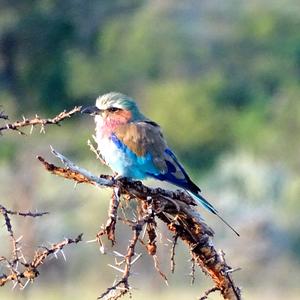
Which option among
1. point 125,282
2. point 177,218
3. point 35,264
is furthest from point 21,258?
point 177,218

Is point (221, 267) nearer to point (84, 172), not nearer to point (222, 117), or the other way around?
point (84, 172)

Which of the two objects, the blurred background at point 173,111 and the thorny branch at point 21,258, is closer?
the thorny branch at point 21,258

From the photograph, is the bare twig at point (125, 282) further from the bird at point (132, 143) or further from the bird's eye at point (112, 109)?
the bird's eye at point (112, 109)

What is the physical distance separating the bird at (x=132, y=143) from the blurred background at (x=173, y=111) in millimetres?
8034

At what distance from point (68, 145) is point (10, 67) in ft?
9.43

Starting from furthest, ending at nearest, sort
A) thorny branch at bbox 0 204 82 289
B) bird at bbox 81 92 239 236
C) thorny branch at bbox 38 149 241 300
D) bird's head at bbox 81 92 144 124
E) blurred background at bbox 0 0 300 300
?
blurred background at bbox 0 0 300 300, bird's head at bbox 81 92 144 124, bird at bbox 81 92 239 236, thorny branch at bbox 38 149 241 300, thorny branch at bbox 0 204 82 289

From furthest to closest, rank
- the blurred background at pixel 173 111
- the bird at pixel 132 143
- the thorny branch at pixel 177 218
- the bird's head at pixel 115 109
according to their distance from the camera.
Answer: the blurred background at pixel 173 111
the bird's head at pixel 115 109
the bird at pixel 132 143
the thorny branch at pixel 177 218

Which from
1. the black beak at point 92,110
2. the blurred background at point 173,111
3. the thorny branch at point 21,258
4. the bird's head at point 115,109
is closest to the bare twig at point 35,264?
the thorny branch at point 21,258

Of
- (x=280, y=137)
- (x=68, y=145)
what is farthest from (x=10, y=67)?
(x=280, y=137)

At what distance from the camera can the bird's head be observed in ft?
16.0

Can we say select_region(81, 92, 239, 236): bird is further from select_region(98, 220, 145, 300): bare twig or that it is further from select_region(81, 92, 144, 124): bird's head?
select_region(98, 220, 145, 300): bare twig

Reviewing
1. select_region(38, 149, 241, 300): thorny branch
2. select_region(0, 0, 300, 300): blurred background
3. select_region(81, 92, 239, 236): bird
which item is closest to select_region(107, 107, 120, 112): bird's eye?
select_region(81, 92, 239, 236): bird

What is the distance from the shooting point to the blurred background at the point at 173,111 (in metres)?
15.2

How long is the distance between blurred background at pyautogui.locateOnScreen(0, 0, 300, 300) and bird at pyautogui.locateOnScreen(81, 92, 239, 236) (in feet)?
26.4
